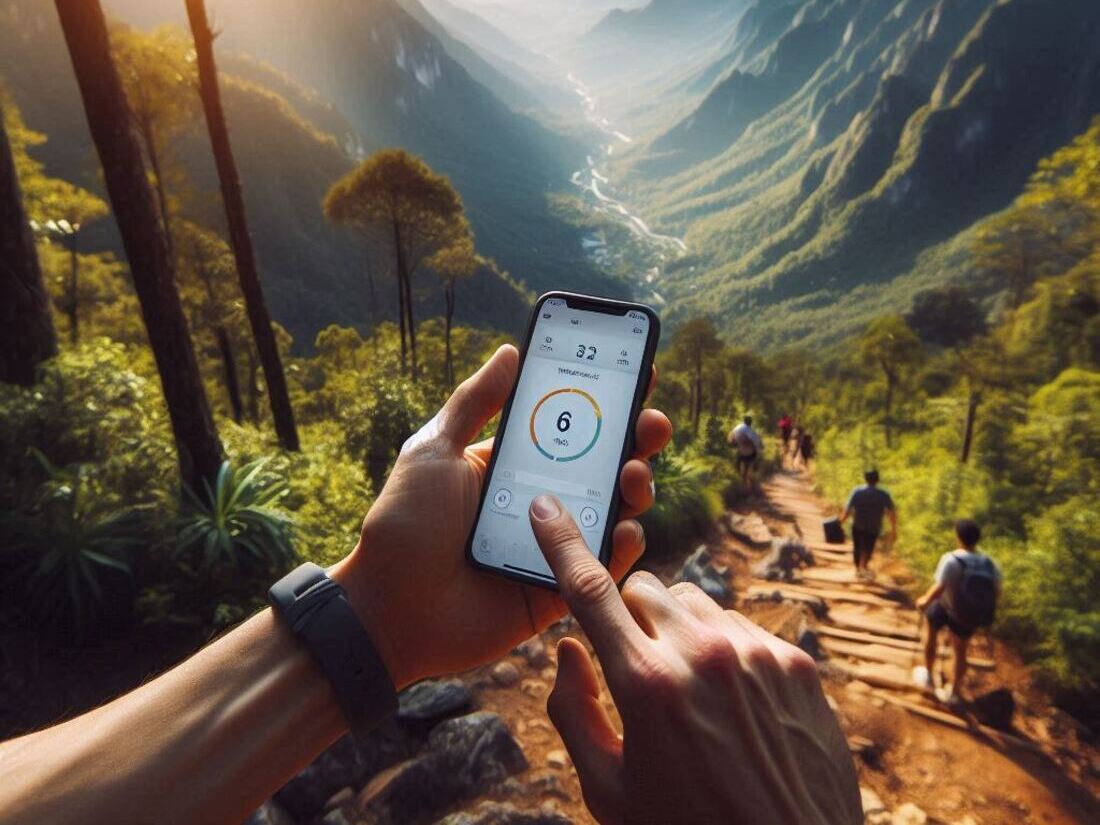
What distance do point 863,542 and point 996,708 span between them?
3.24 metres

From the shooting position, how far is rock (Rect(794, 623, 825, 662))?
213 inches

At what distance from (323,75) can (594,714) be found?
763 ft

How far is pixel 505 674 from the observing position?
15.3 ft

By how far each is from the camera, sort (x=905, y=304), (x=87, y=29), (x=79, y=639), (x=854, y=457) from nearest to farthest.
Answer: (x=79, y=639) < (x=87, y=29) < (x=854, y=457) < (x=905, y=304)

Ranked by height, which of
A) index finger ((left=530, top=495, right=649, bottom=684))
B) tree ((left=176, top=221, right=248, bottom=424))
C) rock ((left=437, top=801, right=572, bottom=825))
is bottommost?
rock ((left=437, top=801, right=572, bottom=825))

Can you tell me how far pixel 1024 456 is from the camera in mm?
8969

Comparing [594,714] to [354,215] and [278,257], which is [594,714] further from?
[278,257]

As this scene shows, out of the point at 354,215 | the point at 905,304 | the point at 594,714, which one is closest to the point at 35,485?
the point at 594,714

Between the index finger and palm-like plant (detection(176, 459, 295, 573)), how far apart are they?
4106 millimetres

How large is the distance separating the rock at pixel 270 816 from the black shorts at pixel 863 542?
7417 millimetres

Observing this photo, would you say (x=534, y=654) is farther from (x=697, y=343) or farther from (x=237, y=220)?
(x=697, y=343)

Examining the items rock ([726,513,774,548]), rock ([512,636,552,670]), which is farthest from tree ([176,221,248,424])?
rock ([512,636,552,670])

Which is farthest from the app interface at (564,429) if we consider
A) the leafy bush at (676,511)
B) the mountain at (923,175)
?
the mountain at (923,175)

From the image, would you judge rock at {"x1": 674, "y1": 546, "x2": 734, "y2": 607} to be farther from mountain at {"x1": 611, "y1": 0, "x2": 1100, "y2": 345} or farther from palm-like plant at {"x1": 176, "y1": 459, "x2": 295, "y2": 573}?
mountain at {"x1": 611, "y1": 0, "x2": 1100, "y2": 345}
